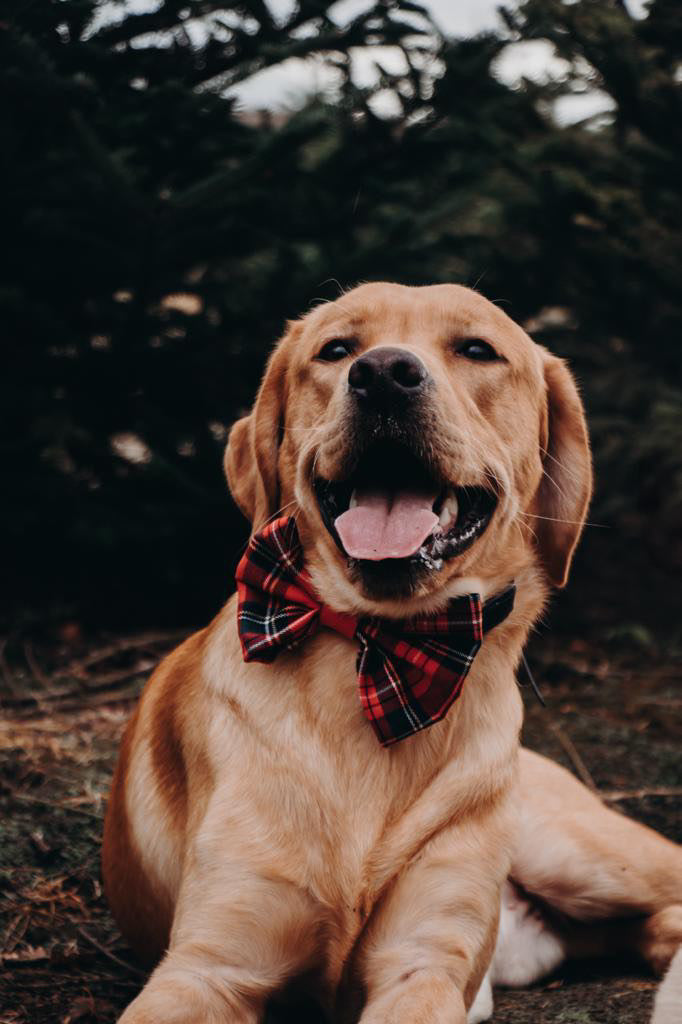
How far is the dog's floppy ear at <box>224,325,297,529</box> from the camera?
9.13 ft

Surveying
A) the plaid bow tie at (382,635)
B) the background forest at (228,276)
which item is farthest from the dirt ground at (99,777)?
the plaid bow tie at (382,635)

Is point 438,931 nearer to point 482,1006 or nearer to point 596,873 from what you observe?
point 482,1006

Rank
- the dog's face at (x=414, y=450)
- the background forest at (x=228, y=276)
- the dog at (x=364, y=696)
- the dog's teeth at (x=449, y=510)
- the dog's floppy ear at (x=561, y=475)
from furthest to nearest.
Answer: the background forest at (x=228, y=276) → the dog's floppy ear at (x=561, y=475) → the dog's teeth at (x=449, y=510) → the dog's face at (x=414, y=450) → the dog at (x=364, y=696)

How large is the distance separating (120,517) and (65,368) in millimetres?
766

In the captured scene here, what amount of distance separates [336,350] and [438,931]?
1414 mm

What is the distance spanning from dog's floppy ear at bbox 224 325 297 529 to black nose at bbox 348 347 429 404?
1.85 ft

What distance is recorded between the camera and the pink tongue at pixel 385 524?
2223 millimetres

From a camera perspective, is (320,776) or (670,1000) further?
(320,776)

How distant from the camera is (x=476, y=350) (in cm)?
266

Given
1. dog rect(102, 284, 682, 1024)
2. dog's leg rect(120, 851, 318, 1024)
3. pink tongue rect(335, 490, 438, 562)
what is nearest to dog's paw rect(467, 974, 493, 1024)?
dog rect(102, 284, 682, 1024)

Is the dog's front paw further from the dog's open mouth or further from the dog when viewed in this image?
the dog's open mouth

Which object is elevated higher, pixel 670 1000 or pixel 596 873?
pixel 670 1000

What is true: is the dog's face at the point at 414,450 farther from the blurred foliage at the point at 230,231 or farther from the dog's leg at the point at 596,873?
the blurred foliage at the point at 230,231

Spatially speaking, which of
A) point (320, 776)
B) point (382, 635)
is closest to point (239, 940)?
point (320, 776)
